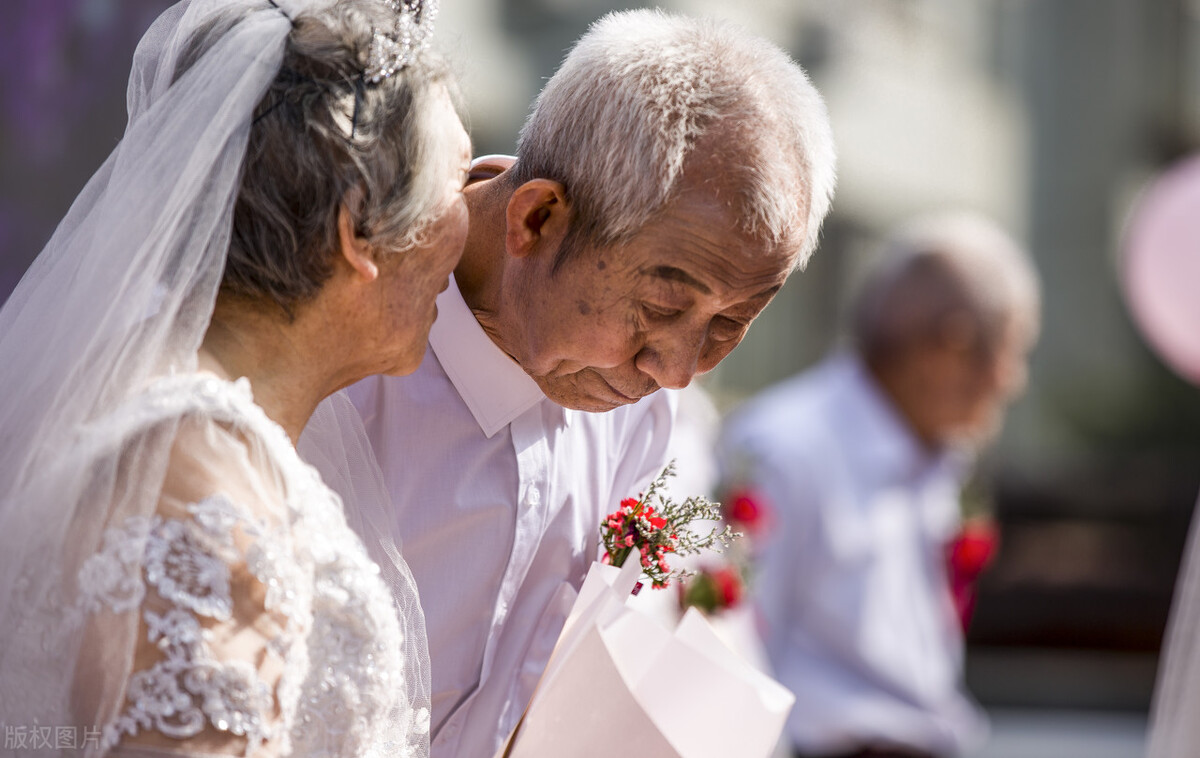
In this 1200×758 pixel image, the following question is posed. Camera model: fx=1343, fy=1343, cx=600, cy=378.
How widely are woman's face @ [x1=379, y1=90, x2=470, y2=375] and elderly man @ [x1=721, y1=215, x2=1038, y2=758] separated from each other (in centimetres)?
305

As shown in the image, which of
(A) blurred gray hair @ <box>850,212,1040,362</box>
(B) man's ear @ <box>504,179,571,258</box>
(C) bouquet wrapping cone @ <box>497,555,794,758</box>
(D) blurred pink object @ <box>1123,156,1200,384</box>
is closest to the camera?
(C) bouquet wrapping cone @ <box>497,555,794,758</box>

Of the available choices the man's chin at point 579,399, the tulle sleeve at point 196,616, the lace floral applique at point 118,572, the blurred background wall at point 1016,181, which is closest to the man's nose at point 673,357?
the man's chin at point 579,399

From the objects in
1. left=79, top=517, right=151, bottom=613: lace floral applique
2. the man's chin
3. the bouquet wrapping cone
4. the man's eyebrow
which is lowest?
the bouquet wrapping cone

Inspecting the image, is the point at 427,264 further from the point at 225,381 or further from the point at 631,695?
the point at 631,695

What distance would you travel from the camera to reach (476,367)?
244 cm

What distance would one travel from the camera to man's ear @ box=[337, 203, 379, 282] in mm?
1799

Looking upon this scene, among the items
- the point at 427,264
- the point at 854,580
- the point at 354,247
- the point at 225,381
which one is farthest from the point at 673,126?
the point at 854,580

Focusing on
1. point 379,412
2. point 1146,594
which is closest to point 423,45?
point 379,412

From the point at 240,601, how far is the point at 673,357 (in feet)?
2.90

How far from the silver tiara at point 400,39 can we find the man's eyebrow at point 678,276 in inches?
20.7

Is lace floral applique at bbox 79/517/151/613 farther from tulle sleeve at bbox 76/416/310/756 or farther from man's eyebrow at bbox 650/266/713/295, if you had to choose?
man's eyebrow at bbox 650/266/713/295

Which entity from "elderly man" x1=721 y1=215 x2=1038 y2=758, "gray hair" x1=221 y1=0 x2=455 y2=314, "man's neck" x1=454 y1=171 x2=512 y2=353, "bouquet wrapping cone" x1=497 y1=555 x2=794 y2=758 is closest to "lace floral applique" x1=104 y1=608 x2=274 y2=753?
"gray hair" x1=221 y1=0 x2=455 y2=314

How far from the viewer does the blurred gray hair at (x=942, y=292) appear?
5547 millimetres

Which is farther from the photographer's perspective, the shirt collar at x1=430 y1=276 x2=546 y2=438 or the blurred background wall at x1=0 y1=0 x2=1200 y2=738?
the blurred background wall at x1=0 y1=0 x2=1200 y2=738
